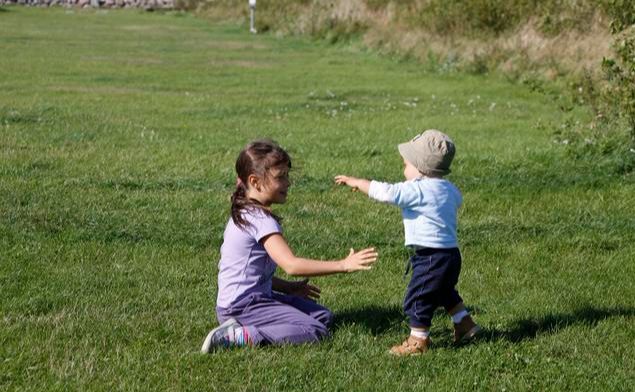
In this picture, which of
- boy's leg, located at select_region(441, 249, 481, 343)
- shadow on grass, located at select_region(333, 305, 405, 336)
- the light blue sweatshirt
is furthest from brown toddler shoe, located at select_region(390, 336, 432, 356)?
the light blue sweatshirt

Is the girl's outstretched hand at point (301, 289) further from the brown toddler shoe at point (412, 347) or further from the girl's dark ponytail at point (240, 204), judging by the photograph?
the brown toddler shoe at point (412, 347)

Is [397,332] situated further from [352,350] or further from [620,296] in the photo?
[620,296]

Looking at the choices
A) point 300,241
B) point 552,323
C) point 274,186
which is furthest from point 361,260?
point 300,241

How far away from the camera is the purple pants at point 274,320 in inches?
223

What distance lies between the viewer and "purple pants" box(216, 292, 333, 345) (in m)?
5.68

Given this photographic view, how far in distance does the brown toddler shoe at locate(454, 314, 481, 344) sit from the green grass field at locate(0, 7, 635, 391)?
0.45 ft

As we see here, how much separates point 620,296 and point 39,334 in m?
3.72

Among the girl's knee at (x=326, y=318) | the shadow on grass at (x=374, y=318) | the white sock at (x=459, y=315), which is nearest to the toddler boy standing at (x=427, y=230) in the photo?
the white sock at (x=459, y=315)

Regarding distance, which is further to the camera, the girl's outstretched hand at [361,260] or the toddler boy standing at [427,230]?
the toddler boy standing at [427,230]

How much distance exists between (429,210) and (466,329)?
0.75 meters

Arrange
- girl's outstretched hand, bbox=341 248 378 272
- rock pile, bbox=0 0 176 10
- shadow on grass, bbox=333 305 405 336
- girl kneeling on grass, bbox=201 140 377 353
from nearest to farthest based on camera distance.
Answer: girl's outstretched hand, bbox=341 248 378 272 → girl kneeling on grass, bbox=201 140 377 353 → shadow on grass, bbox=333 305 405 336 → rock pile, bbox=0 0 176 10

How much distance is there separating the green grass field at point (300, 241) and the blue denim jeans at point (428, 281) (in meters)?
0.22

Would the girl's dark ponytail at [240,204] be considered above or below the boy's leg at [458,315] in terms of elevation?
above

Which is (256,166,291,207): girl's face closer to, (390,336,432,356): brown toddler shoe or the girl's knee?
the girl's knee
